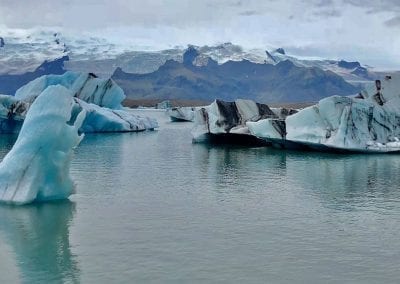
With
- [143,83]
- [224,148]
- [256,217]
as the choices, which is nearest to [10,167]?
[256,217]

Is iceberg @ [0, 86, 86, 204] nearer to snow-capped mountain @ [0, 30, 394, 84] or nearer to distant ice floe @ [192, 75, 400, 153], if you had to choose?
distant ice floe @ [192, 75, 400, 153]

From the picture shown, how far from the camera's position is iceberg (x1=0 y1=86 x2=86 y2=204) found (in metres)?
10.1

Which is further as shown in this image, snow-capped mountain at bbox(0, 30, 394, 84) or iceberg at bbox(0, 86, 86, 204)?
snow-capped mountain at bbox(0, 30, 394, 84)

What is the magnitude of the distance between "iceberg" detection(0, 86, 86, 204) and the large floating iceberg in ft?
31.6

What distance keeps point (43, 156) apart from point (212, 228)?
125 inches

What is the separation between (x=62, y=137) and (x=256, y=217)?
11.3 feet

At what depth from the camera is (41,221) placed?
367 inches

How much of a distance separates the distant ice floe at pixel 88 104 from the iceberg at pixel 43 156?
15.7 m

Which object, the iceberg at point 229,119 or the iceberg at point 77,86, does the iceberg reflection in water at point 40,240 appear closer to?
the iceberg at point 229,119

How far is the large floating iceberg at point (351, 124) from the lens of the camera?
60.6ft

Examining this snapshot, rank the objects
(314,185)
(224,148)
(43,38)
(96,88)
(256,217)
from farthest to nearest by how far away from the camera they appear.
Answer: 1. (43,38)
2. (96,88)
3. (224,148)
4. (314,185)
5. (256,217)

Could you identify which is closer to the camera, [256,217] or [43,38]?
[256,217]

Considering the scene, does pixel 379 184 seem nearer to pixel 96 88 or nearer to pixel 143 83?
pixel 96 88

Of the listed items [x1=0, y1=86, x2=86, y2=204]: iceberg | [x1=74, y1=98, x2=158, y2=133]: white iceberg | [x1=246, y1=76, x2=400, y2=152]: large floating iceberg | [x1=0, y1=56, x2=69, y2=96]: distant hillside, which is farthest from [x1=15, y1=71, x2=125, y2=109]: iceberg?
[x1=0, y1=56, x2=69, y2=96]: distant hillside
